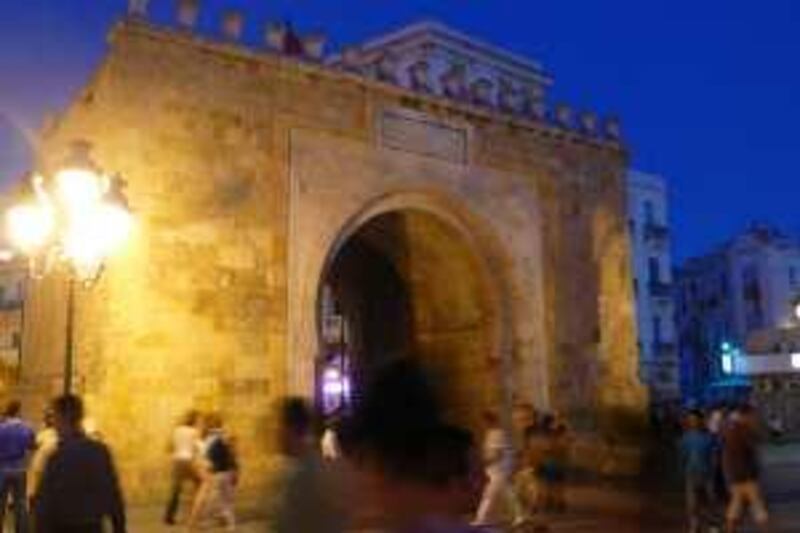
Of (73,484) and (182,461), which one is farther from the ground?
(73,484)

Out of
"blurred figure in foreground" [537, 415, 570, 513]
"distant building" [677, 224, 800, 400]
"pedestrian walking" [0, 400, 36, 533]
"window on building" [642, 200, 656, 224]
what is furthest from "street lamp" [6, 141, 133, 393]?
"distant building" [677, 224, 800, 400]

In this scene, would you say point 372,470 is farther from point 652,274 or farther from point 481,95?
point 652,274

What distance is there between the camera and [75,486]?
5.14m

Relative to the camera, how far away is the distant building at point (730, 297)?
50188mm

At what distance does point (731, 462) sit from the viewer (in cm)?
1059

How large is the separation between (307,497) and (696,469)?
23.9 feet

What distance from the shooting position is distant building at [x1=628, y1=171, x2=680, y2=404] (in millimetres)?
41906

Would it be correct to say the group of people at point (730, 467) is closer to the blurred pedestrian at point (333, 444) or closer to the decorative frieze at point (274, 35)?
the blurred pedestrian at point (333, 444)

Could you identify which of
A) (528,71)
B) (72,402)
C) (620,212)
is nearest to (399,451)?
(72,402)

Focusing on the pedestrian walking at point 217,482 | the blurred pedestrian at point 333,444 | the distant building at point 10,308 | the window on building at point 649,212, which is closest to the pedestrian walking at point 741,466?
the blurred pedestrian at point 333,444

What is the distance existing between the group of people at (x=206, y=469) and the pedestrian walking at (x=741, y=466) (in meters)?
4.88

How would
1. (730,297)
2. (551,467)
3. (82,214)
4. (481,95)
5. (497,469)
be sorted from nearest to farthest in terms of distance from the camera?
(82,214) < (497,469) < (551,467) < (481,95) < (730,297)

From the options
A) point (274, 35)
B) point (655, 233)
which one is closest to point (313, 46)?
point (274, 35)

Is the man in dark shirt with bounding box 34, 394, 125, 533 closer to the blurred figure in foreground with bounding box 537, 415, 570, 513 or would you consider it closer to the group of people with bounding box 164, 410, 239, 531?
the group of people with bounding box 164, 410, 239, 531
